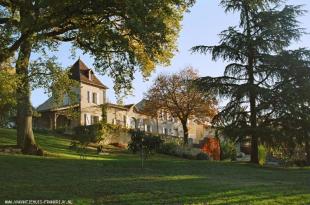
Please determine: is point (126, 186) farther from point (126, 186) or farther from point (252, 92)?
point (252, 92)

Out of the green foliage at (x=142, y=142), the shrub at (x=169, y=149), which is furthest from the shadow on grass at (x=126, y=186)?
the shrub at (x=169, y=149)

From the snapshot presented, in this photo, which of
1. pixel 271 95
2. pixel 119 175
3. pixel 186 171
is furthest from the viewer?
pixel 271 95

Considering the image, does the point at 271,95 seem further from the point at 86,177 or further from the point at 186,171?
the point at 86,177

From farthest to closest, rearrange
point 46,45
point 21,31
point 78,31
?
1. point 78,31
2. point 46,45
3. point 21,31

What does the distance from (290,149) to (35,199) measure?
82.4ft

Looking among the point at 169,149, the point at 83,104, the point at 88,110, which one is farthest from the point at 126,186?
the point at 88,110

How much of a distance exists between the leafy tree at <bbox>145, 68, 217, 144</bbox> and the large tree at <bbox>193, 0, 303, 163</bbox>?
34.3m

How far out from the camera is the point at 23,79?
85.1 ft

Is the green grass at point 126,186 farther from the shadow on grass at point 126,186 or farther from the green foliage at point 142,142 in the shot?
the green foliage at point 142,142

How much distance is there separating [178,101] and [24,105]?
44968 mm

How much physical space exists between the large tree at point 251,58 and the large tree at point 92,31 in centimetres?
493

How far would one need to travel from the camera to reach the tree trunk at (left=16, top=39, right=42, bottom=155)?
1029 inches

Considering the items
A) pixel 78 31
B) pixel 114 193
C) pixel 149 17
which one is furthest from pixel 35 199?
pixel 78 31

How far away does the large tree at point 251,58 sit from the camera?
3403cm
